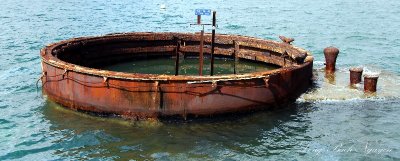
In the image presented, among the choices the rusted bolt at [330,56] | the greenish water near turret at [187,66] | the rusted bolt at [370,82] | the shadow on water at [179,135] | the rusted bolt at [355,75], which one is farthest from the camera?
the greenish water near turret at [187,66]

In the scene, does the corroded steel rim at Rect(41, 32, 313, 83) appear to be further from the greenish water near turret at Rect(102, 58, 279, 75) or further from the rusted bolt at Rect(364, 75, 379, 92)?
the rusted bolt at Rect(364, 75, 379, 92)

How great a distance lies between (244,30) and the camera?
38.6 metres

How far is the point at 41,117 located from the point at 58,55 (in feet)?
10.9

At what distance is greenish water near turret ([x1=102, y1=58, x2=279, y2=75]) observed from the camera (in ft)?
69.4

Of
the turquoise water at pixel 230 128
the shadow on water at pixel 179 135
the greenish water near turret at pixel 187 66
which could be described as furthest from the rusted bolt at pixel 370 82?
the greenish water near turret at pixel 187 66

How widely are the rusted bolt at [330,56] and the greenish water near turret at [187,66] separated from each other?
2.57 m

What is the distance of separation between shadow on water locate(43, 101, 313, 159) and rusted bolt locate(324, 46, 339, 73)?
221 inches

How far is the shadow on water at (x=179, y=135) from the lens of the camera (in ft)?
41.6

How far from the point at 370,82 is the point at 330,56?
3.44m

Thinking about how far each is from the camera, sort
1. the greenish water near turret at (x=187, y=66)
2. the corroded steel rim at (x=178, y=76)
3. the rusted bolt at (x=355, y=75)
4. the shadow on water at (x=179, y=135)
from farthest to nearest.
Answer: the greenish water near turret at (x=187, y=66)
the rusted bolt at (x=355, y=75)
the corroded steel rim at (x=178, y=76)
the shadow on water at (x=179, y=135)

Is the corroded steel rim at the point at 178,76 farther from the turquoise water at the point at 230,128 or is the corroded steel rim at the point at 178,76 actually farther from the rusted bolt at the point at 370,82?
the rusted bolt at the point at 370,82

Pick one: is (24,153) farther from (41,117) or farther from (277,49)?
(277,49)

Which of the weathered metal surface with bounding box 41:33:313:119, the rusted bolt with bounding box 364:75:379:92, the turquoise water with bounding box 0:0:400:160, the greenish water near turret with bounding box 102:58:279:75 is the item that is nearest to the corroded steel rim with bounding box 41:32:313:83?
the weathered metal surface with bounding box 41:33:313:119

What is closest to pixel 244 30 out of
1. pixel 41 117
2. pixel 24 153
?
pixel 41 117
